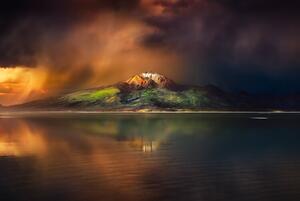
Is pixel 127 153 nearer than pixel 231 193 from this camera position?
No

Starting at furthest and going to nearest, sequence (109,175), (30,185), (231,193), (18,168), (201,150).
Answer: (201,150) → (18,168) → (109,175) → (30,185) → (231,193)

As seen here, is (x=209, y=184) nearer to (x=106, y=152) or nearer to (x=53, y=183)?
(x=53, y=183)

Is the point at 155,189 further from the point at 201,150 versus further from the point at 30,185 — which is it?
the point at 201,150

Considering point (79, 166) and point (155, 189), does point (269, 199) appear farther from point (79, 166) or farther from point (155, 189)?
point (79, 166)

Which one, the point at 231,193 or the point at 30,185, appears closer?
the point at 231,193

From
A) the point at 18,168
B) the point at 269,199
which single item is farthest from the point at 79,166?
the point at 269,199

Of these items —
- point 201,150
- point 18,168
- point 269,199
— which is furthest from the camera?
point 201,150

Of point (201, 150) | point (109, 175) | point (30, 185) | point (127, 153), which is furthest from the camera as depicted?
point (201, 150)

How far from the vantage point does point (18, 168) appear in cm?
5219

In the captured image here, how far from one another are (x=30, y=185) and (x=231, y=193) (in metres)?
18.1

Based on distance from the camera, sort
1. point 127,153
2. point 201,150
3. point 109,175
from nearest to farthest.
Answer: point 109,175, point 127,153, point 201,150

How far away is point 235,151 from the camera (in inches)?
2904

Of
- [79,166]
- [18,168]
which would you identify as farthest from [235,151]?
[18,168]

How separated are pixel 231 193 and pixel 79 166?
2244 centimetres
